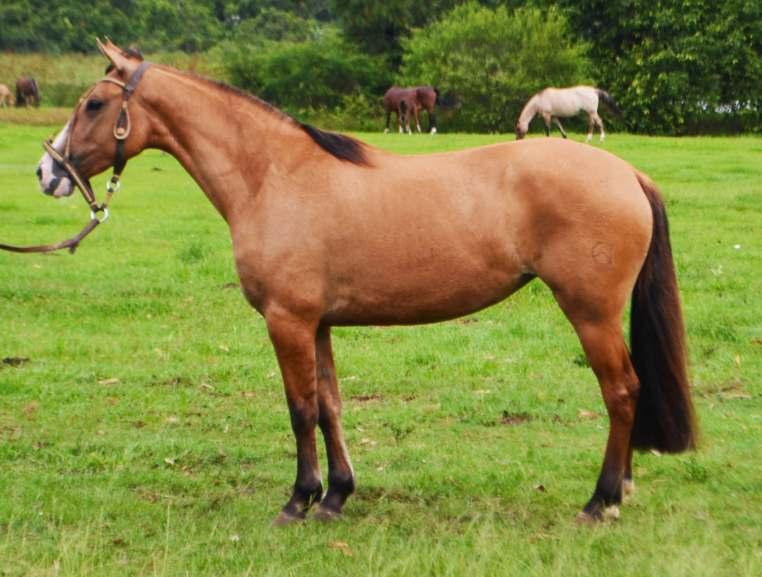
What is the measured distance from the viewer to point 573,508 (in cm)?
617

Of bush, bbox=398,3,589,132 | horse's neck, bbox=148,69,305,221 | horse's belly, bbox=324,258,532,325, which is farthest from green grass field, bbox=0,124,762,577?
bush, bbox=398,3,589,132

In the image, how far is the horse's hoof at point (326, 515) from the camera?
6.11m

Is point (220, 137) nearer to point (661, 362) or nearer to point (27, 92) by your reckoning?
point (661, 362)

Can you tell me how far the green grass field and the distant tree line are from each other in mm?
28845

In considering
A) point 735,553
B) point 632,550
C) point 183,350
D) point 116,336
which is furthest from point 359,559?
point 116,336

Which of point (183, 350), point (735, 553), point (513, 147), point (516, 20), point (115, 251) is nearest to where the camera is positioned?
point (735, 553)

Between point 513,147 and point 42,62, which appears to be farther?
point 42,62

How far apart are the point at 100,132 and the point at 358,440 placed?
245 centimetres

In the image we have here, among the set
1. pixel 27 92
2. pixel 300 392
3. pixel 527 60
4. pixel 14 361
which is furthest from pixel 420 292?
pixel 27 92

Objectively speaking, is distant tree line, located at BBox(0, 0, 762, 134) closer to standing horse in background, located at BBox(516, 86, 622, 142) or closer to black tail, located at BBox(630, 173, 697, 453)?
standing horse in background, located at BBox(516, 86, 622, 142)

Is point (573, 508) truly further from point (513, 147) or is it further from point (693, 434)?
point (513, 147)

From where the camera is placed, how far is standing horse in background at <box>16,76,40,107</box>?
4544 cm

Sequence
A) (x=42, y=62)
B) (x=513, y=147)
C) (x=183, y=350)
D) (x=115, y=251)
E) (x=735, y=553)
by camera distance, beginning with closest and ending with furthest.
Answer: (x=735, y=553) → (x=513, y=147) → (x=183, y=350) → (x=115, y=251) → (x=42, y=62)

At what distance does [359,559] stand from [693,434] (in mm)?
1878
